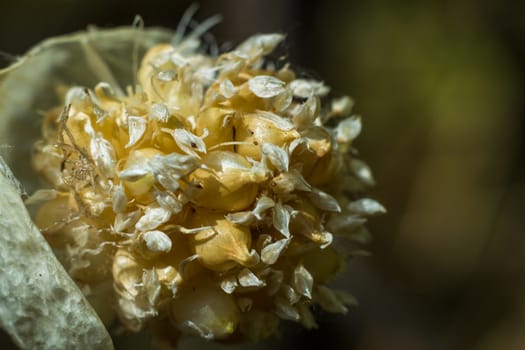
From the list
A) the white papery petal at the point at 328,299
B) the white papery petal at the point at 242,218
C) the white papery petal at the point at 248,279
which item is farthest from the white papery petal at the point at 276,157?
the white papery petal at the point at 328,299

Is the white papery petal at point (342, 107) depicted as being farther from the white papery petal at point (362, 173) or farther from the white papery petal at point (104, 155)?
the white papery petal at point (104, 155)

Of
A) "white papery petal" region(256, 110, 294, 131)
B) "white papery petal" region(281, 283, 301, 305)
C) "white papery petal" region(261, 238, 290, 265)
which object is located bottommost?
"white papery petal" region(281, 283, 301, 305)

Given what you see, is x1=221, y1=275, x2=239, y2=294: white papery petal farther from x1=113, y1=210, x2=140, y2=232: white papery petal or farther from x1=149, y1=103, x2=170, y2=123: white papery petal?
x1=149, y1=103, x2=170, y2=123: white papery petal

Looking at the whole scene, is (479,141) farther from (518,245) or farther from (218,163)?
(218,163)

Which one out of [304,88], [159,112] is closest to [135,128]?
[159,112]

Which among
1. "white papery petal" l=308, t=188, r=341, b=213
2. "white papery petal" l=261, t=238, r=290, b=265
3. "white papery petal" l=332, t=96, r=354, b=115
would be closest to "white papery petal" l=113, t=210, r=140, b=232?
"white papery petal" l=261, t=238, r=290, b=265

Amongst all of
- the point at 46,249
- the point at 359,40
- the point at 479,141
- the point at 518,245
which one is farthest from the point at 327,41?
the point at 46,249

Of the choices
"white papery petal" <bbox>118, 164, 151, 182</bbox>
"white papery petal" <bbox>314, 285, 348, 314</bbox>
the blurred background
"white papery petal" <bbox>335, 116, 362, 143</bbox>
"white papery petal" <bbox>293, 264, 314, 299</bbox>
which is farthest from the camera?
the blurred background
